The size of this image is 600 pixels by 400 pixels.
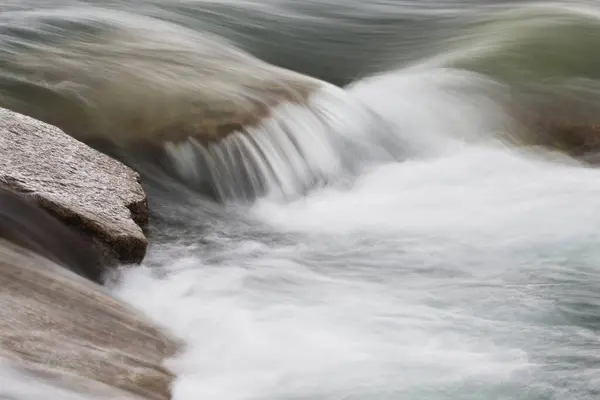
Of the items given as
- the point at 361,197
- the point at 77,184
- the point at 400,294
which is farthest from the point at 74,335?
the point at 361,197

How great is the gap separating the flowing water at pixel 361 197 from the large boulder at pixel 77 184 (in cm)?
23

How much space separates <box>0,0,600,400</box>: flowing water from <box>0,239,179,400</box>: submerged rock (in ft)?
0.34

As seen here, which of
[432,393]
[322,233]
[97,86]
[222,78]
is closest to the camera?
[432,393]

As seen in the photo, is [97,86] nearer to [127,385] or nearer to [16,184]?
[16,184]

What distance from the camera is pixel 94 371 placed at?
131 inches

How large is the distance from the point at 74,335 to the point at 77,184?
57.5 inches

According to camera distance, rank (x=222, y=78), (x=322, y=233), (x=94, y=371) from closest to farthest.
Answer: (x=94, y=371)
(x=322, y=233)
(x=222, y=78)

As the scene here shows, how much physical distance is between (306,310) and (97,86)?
2.99 metres

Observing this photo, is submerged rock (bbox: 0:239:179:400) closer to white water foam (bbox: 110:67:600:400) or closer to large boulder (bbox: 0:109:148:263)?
white water foam (bbox: 110:67:600:400)

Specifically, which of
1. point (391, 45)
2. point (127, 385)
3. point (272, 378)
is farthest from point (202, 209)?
point (391, 45)

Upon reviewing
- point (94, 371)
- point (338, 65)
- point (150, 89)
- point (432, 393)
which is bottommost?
point (432, 393)

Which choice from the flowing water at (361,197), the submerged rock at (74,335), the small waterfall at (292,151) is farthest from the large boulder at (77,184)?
the small waterfall at (292,151)

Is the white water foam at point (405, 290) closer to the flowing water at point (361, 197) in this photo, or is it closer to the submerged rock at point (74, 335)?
the flowing water at point (361, 197)

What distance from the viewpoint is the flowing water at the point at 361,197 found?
412 centimetres
